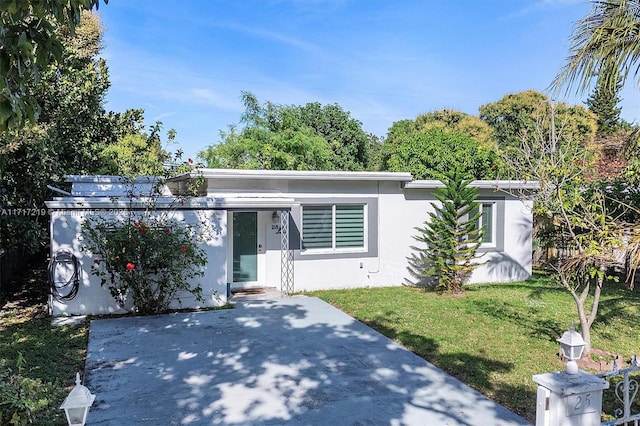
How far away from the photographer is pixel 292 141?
82.9 feet

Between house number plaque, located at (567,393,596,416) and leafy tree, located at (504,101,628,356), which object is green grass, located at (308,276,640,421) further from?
house number plaque, located at (567,393,596,416)

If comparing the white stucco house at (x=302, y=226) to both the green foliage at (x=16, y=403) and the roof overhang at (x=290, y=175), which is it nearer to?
the roof overhang at (x=290, y=175)

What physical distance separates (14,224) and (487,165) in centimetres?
2142

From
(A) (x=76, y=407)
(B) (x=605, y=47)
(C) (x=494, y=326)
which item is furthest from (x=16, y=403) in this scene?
(C) (x=494, y=326)

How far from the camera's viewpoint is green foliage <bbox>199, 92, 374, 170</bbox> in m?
24.8

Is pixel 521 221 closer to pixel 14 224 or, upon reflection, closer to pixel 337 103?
pixel 14 224

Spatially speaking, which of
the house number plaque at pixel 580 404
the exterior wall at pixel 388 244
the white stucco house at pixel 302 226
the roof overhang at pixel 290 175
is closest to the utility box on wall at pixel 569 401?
the house number plaque at pixel 580 404

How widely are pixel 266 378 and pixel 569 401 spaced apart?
12.4 feet

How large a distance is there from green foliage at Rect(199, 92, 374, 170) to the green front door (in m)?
11.9

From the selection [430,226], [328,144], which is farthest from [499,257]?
[328,144]

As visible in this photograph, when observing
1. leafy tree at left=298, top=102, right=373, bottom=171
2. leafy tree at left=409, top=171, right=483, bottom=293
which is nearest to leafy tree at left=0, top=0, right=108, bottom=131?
leafy tree at left=409, top=171, right=483, bottom=293

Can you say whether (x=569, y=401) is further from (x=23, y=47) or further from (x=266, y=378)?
(x=23, y=47)

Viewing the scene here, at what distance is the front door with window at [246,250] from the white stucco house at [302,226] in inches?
1.1

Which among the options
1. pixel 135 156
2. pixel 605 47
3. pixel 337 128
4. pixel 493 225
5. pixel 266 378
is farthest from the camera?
pixel 337 128
